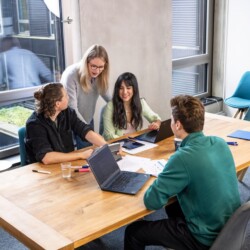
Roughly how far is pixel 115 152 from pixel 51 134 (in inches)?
16.2

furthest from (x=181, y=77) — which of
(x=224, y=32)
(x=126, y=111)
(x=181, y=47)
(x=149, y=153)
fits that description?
(x=149, y=153)

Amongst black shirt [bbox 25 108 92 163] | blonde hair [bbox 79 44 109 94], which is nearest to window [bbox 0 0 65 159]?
blonde hair [bbox 79 44 109 94]

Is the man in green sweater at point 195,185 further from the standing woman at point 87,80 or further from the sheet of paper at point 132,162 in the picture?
the standing woman at point 87,80

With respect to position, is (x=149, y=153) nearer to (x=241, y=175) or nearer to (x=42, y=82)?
(x=241, y=175)

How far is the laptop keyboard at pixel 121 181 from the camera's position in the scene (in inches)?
88.8

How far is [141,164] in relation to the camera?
8.44 feet

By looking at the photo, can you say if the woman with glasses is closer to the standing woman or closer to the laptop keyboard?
the standing woman

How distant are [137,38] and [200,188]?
2703 millimetres

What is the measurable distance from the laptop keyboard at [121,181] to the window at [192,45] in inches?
127

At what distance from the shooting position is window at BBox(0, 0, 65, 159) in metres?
3.69

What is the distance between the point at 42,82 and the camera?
4.01 m

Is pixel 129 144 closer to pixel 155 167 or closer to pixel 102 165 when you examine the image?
pixel 155 167

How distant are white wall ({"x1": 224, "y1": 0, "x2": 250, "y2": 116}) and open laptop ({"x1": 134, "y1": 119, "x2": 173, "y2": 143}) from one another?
285 centimetres

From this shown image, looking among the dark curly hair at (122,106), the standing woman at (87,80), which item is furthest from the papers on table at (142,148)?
the standing woman at (87,80)
